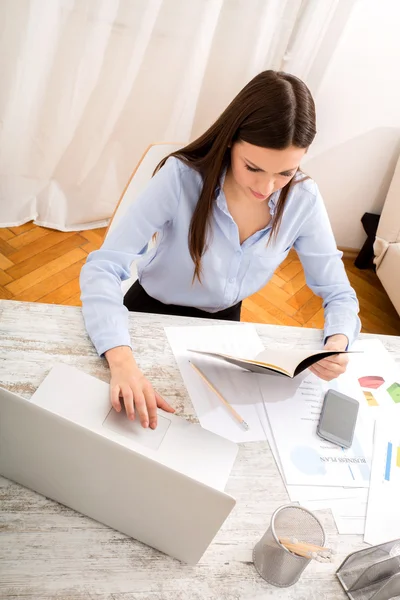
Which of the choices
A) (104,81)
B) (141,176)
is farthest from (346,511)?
(104,81)

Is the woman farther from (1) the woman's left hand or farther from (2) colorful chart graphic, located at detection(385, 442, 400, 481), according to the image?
(2) colorful chart graphic, located at detection(385, 442, 400, 481)

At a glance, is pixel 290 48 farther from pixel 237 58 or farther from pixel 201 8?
pixel 201 8

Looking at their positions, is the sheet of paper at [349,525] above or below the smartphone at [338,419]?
below

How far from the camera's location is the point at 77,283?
211 centimetres

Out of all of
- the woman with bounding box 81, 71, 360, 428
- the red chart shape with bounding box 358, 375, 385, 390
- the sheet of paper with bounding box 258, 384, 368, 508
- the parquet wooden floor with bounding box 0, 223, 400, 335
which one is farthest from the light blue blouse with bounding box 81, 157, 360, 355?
the parquet wooden floor with bounding box 0, 223, 400, 335

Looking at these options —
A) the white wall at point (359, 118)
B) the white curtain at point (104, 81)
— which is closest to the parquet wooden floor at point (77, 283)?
the white curtain at point (104, 81)

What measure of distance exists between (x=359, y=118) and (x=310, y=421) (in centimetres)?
177

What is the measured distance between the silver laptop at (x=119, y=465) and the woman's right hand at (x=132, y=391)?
2 cm

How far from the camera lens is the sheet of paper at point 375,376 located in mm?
1035

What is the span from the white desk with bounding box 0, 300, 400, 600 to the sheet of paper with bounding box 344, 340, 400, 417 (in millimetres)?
284

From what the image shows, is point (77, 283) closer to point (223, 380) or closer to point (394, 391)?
point (223, 380)

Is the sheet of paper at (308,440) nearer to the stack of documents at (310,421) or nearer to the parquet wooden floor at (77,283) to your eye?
the stack of documents at (310,421)

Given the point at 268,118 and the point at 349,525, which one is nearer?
the point at 349,525

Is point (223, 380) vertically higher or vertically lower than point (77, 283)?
higher
